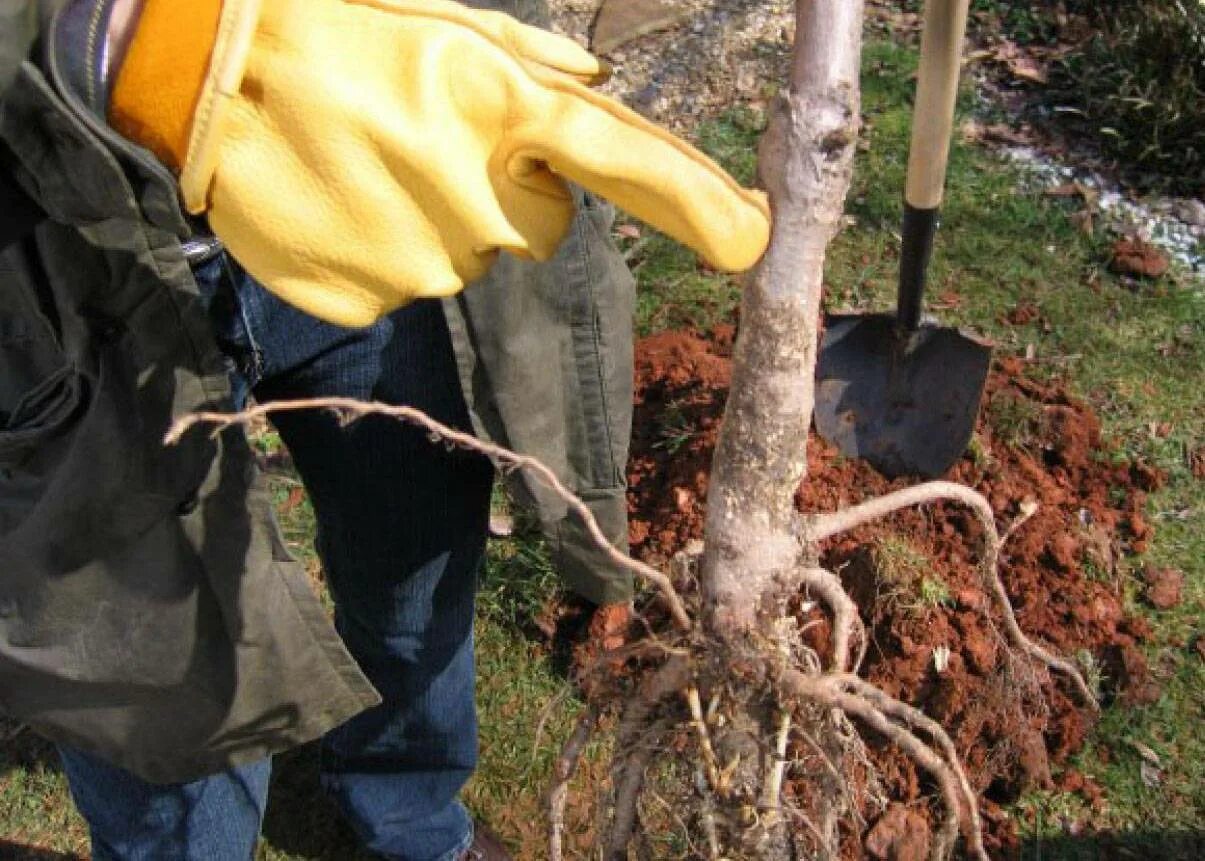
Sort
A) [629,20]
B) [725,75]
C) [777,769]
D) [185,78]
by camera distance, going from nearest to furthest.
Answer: [185,78], [777,769], [725,75], [629,20]

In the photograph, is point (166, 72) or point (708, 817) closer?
point (166, 72)

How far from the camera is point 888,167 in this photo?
379 cm

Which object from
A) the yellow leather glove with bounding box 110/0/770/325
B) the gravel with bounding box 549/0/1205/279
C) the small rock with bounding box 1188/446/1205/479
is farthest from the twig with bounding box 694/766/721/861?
the gravel with bounding box 549/0/1205/279

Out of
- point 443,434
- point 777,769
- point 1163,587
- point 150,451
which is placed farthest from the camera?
point 1163,587

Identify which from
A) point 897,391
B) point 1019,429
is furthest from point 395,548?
point 1019,429

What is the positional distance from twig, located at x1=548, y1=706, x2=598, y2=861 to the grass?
22cm

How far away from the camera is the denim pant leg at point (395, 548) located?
1671mm

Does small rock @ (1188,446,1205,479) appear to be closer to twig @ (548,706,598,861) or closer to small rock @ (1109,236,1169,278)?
small rock @ (1109,236,1169,278)

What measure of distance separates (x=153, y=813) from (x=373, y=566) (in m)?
0.51

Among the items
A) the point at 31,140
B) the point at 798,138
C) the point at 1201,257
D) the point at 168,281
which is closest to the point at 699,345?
the point at 1201,257

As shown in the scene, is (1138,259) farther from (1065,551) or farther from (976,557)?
(976,557)

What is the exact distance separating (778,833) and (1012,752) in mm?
794

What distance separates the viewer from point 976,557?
2633 mm

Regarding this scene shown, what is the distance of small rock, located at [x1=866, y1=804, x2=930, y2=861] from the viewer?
2.34m
